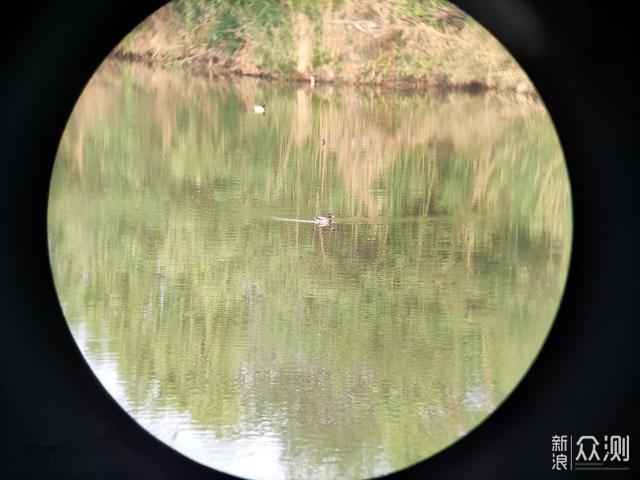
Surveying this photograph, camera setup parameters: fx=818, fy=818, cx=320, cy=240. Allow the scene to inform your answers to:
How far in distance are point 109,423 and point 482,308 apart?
259cm

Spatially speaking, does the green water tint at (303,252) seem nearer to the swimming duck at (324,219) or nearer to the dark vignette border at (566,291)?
the swimming duck at (324,219)

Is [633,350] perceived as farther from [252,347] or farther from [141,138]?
[141,138]

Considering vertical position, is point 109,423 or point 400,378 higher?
point 109,423

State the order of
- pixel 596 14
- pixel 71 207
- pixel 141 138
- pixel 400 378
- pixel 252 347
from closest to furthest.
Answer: pixel 596 14 → pixel 400 378 → pixel 252 347 → pixel 71 207 → pixel 141 138

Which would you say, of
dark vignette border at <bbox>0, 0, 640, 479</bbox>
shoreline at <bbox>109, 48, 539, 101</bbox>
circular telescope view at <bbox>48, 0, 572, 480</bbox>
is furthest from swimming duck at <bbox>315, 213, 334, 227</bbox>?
dark vignette border at <bbox>0, 0, 640, 479</bbox>

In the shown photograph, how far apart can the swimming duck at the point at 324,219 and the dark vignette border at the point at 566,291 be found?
2.95m

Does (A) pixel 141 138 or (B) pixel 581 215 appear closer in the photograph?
(B) pixel 581 215

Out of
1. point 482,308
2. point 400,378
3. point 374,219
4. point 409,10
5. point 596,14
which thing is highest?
point 409,10

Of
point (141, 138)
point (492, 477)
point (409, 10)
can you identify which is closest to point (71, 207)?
point (141, 138)

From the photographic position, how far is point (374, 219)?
456 cm

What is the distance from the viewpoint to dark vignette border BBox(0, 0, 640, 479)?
Answer: 4.97 ft

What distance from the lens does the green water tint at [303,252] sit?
324 cm

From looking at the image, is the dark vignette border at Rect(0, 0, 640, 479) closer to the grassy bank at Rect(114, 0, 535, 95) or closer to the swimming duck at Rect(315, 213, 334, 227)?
the grassy bank at Rect(114, 0, 535, 95)

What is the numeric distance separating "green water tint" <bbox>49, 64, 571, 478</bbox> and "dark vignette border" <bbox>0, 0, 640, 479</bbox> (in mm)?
1223
